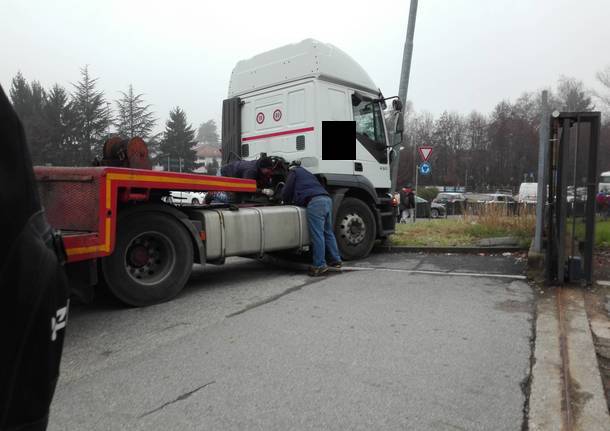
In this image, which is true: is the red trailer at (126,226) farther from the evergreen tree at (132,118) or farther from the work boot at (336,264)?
the evergreen tree at (132,118)

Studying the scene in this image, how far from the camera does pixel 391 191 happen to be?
880cm

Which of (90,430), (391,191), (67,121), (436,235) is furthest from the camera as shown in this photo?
(67,121)

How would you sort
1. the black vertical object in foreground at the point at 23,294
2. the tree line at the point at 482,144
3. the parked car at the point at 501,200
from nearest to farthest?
the black vertical object in foreground at the point at 23,294 < the parked car at the point at 501,200 < the tree line at the point at 482,144

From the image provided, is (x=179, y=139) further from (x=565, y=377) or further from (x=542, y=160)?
(x=565, y=377)

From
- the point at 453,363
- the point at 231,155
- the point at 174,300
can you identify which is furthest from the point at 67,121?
the point at 453,363

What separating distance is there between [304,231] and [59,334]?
5.71 metres

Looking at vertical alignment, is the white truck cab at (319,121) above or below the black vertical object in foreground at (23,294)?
above

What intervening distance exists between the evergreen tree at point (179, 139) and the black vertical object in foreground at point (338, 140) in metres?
48.9

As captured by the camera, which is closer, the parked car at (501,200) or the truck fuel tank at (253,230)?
the truck fuel tank at (253,230)

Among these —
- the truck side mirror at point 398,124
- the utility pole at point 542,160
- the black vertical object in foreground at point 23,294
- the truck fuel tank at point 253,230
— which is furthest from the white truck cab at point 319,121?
the black vertical object in foreground at point 23,294

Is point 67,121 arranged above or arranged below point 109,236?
above

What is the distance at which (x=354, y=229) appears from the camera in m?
7.77

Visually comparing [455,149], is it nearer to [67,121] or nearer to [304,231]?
[67,121]

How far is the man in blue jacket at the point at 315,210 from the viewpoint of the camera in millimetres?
6574
